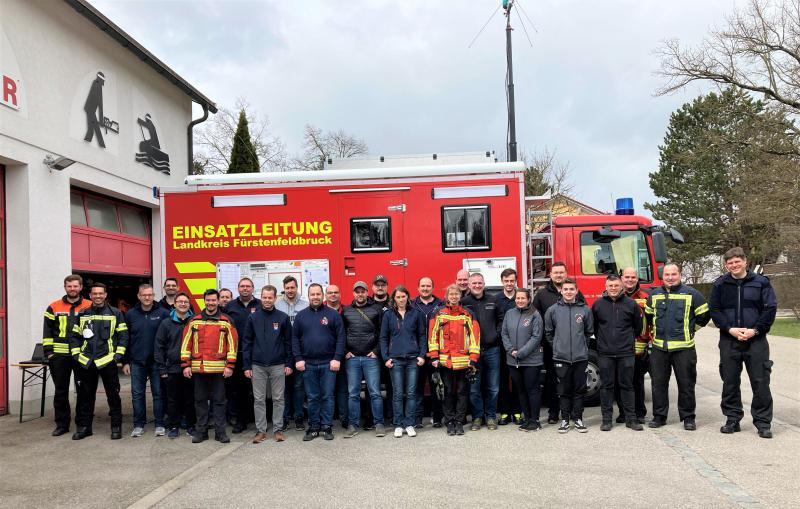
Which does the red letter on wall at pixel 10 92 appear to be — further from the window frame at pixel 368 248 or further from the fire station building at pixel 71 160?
the window frame at pixel 368 248

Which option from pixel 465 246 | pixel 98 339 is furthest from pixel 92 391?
pixel 465 246

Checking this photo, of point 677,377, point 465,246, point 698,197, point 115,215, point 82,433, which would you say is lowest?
point 82,433

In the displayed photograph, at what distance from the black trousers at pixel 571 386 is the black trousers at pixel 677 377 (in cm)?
83

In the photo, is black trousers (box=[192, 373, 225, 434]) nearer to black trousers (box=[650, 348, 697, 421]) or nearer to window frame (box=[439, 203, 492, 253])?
window frame (box=[439, 203, 492, 253])

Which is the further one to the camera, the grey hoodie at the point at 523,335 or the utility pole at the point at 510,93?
the utility pole at the point at 510,93

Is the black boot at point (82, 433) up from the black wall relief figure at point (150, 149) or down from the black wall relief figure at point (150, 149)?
down

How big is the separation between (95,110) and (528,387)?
8388mm

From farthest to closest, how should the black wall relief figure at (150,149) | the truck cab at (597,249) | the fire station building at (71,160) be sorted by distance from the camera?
the black wall relief figure at (150,149) → the fire station building at (71,160) → the truck cab at (597,249)

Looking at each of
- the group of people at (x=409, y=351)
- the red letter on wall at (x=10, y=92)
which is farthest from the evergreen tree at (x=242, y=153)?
the group of people at (x=409, y=351)

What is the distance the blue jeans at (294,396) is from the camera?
24.0 feet

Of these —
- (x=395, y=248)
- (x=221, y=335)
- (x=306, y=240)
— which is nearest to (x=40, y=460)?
(x=221, y=335)

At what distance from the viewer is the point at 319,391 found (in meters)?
7.03

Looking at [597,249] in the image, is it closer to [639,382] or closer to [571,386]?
[639,382]

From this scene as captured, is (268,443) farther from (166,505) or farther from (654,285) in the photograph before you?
(654,285)
